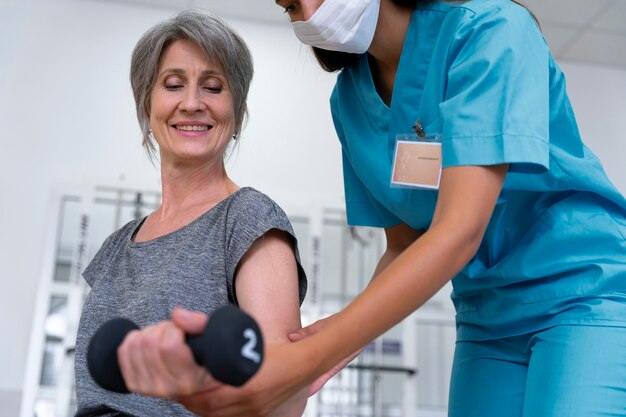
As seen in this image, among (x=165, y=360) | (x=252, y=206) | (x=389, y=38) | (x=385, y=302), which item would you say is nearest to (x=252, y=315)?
(x=252, y=206)

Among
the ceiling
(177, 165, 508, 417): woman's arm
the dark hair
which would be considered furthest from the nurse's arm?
the ceiling

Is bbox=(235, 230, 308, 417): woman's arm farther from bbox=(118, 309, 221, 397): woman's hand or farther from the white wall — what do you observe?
the white wall

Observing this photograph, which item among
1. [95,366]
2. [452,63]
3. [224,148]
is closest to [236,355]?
[95,366]

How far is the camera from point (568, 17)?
14.1 ft

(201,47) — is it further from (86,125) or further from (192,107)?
(86,125)

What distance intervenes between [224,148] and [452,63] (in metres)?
0.45

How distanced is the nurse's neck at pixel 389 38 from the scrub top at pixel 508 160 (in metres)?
0.02

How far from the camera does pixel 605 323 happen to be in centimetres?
104

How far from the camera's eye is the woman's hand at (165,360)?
661 mm

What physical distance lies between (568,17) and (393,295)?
3899 mm

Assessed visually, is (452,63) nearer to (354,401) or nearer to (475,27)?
(475,27)

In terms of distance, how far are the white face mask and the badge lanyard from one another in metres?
0.16

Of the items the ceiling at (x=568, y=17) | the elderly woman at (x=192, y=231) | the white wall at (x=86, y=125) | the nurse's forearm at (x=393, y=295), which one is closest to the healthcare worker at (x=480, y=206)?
the nurse's forearm at (x=393, y=295)

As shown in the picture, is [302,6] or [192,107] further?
[192,107]
